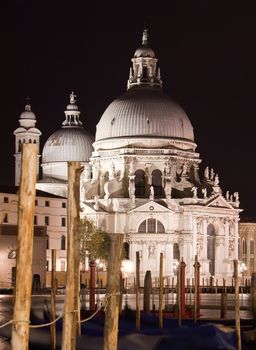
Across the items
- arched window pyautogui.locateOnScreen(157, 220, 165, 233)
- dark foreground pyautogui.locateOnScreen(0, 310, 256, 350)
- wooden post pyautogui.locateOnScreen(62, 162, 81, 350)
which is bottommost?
dark foreground pyautogui.locateOnScreen(0, 310, 256, 350)

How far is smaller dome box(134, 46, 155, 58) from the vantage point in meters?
97.6

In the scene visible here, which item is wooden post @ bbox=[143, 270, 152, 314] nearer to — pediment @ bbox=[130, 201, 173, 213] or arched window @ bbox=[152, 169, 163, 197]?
pediment @ bbox=[130, 201, 173, 213]

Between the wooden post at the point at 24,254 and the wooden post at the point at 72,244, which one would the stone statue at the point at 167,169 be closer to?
the wooden post at the point at 72,244

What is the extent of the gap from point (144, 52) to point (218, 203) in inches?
517

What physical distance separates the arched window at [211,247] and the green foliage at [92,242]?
32.2 feet

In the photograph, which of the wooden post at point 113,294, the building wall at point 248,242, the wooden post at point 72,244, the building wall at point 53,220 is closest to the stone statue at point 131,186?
the building wall at point 53,220

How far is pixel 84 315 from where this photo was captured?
133ft

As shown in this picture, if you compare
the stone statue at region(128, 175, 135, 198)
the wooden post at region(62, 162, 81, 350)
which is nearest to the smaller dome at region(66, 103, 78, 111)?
the stone statue at region(128, 175, 135, 198)

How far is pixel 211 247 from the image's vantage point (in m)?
93.8

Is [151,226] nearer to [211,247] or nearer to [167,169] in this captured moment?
[167,169]

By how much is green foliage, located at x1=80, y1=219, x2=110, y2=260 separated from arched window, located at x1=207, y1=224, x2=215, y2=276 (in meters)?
9.81

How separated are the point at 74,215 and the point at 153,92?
71576 mm

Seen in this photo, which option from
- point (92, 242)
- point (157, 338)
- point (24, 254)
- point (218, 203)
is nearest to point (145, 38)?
point (218, 203)

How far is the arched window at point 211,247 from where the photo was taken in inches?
3669
